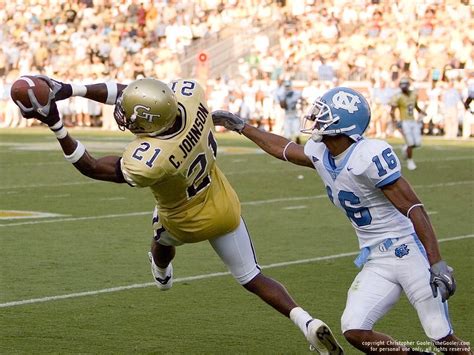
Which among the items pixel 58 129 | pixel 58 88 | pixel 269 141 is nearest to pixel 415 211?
pixel 269 141

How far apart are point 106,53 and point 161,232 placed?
2471cm

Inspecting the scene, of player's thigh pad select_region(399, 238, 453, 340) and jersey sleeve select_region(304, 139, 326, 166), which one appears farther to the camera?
jersey sleeve select_region(304, 139, 326, 166)

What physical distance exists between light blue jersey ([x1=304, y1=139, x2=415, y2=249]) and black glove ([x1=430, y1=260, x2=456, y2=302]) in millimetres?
404

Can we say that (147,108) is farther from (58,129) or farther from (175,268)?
(175,268)

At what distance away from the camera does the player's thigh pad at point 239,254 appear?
5.68 meters

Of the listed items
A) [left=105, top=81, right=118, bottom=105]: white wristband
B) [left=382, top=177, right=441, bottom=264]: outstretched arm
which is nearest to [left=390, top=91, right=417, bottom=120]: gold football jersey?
[left=105, top=81, right=118, bottom=105]: white wristband

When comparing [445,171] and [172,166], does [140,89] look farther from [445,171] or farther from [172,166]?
[445,171]

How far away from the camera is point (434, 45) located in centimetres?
2592

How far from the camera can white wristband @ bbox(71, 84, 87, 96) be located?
5602 millimetres

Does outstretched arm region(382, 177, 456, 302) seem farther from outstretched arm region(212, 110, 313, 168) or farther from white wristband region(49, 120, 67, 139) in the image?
white wristband region(49, 120, 67, 139)

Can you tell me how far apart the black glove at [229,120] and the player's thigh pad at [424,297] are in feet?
4.24

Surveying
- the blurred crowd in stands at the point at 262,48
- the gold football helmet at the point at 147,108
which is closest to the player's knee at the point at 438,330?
the gold football helmet at the point at 147,108

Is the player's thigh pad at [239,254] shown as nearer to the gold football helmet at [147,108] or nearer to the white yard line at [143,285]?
the gold football helmet at [147,108]

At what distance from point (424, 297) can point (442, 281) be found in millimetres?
276
